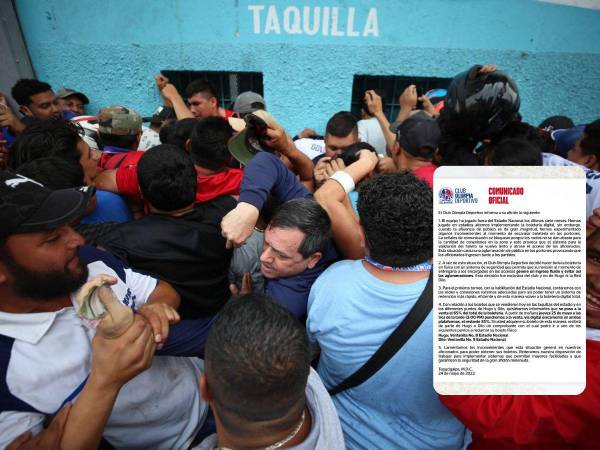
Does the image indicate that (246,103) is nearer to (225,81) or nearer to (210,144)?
(225,81)

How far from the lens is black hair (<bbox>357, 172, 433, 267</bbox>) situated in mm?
1337

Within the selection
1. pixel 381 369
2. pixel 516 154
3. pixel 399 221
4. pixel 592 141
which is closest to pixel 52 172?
pixel 399 221

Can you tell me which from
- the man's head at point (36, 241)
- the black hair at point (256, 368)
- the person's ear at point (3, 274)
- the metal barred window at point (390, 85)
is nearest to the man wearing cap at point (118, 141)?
the man's head at point (36, 241)

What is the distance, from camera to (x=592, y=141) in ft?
9.04

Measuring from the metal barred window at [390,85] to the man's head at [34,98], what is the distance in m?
3.78

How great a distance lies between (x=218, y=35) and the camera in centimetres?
433

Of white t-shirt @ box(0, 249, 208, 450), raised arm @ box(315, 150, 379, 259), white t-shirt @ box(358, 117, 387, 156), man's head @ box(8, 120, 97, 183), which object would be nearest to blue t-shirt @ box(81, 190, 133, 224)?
man's head @ box(8, 120, 97, 183)

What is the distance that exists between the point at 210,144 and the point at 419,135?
4.65 feet

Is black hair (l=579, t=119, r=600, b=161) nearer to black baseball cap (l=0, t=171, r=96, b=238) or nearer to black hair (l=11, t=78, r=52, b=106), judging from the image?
black baseball cap (l=0, t=171, r=96, b=238)

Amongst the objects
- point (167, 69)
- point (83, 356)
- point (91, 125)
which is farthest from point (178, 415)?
point (167, 69)

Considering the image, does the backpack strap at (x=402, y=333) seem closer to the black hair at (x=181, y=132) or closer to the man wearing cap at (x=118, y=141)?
the man wearing cap at (x=118, y=141)

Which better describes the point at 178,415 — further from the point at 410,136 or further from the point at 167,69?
the point at 167,69

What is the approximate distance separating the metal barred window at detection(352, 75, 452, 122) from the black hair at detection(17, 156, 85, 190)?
3.95 metres

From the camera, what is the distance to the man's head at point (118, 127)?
2908mm
